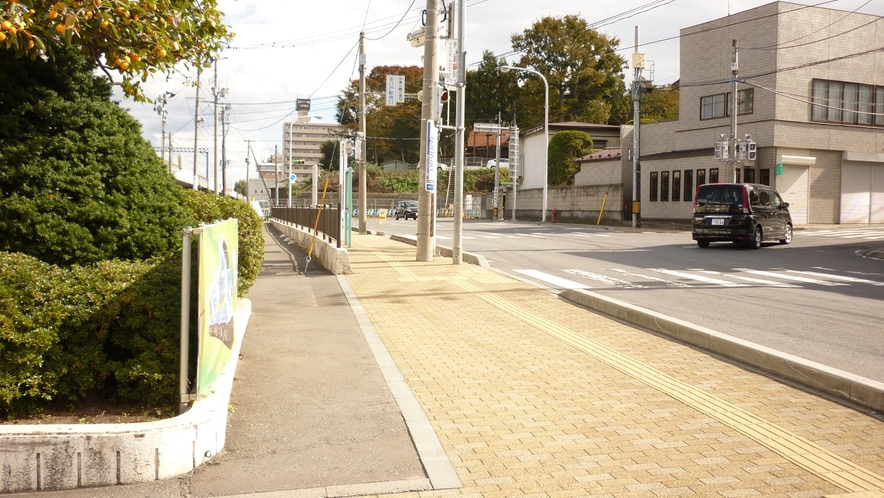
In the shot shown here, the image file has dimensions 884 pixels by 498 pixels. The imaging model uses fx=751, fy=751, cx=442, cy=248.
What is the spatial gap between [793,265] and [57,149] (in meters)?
16.2

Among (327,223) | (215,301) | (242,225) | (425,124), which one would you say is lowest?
(215,301)

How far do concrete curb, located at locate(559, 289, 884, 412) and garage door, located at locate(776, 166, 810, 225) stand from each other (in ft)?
87.9

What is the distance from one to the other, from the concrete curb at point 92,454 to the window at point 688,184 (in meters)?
35.3

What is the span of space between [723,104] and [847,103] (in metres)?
5.39

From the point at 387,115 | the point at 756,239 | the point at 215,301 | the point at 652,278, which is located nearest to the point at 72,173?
the point at 215,301

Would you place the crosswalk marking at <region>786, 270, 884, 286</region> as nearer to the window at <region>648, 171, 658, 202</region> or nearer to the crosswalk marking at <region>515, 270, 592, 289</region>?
the crosswalk marking at <region>515, 270, 592, 289</region>

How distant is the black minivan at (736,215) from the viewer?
869 inches

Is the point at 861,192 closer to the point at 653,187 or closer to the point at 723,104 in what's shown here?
the point at 723,104

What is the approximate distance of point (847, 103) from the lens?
114 ft

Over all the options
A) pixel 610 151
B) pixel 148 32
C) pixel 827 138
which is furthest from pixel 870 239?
pixel 148 32

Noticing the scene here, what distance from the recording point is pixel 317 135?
159125mm

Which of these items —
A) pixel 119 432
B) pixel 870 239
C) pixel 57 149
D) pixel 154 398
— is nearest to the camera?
pixel 119 432

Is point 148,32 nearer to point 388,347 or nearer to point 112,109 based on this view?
point 112,109

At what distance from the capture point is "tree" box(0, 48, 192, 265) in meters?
5.68
